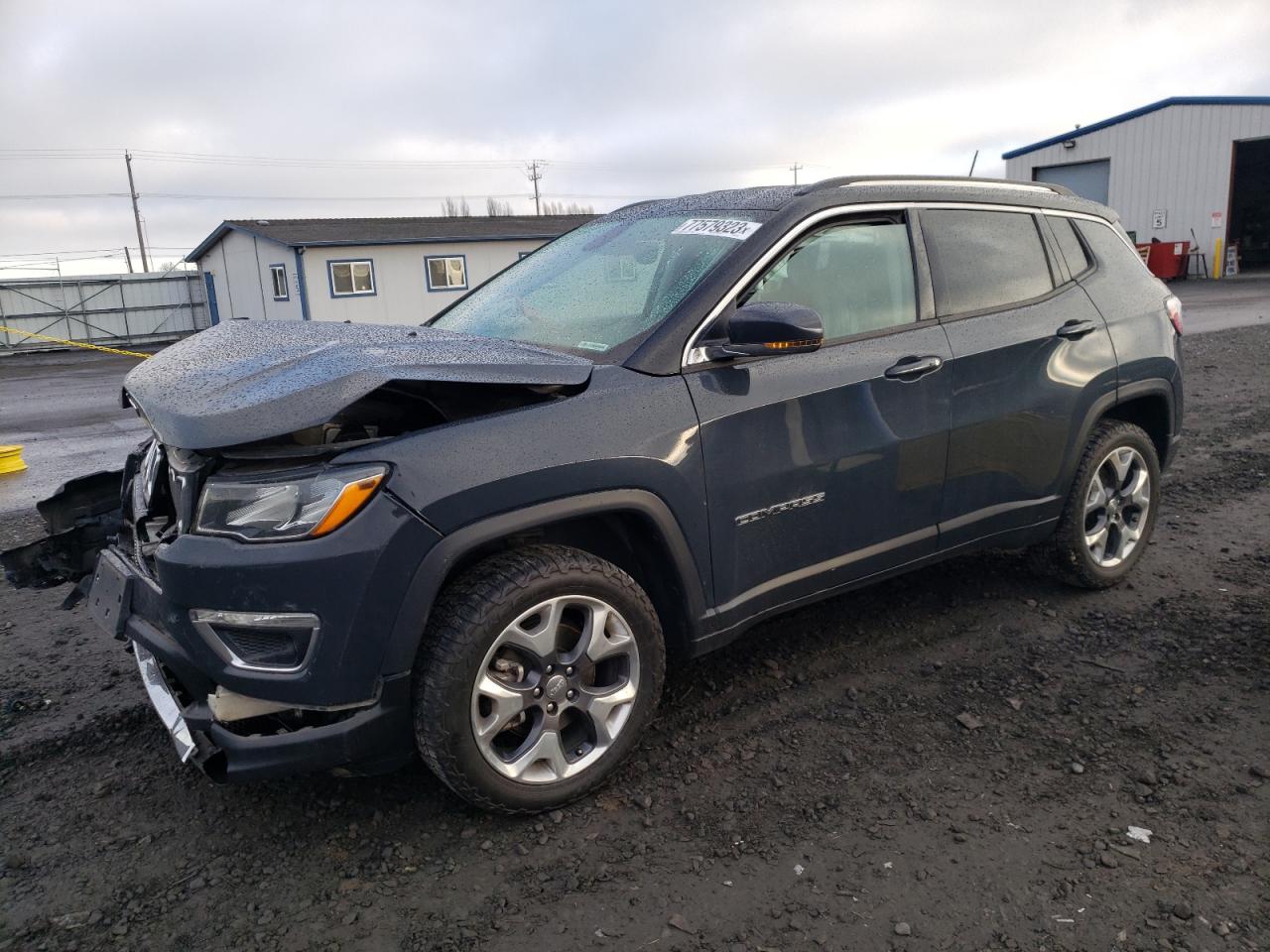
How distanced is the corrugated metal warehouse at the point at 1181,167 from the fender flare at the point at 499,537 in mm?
34354

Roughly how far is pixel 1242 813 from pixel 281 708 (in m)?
2.79

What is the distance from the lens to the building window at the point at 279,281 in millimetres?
29969

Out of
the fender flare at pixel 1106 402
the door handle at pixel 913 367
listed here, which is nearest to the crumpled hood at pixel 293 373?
the door handle at pixel 913 367

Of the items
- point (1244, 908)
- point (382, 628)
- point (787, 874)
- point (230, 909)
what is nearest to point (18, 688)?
point (230, 909)

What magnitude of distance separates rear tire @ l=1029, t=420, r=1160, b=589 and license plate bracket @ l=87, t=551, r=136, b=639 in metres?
3.77

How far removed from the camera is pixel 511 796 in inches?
113

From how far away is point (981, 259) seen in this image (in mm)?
4020

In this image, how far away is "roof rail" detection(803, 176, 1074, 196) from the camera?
12.0ft

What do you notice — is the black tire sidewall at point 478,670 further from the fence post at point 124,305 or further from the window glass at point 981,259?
the fence post at point 124,305

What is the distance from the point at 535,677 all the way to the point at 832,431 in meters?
Answer: 1.33

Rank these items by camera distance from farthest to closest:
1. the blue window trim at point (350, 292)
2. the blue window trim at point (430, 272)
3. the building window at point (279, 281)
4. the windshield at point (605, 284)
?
the blue window trim at point (430, 272) → the building window at point (279, 281) → the blue window trim at point (350, 292) → the windshield at point (605, 284)

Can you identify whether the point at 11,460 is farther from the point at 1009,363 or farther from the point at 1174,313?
the point at 1174,313

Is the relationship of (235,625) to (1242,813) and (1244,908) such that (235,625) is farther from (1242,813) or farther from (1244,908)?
(1242,813)

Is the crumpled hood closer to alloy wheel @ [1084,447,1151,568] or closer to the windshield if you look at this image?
the windshield
